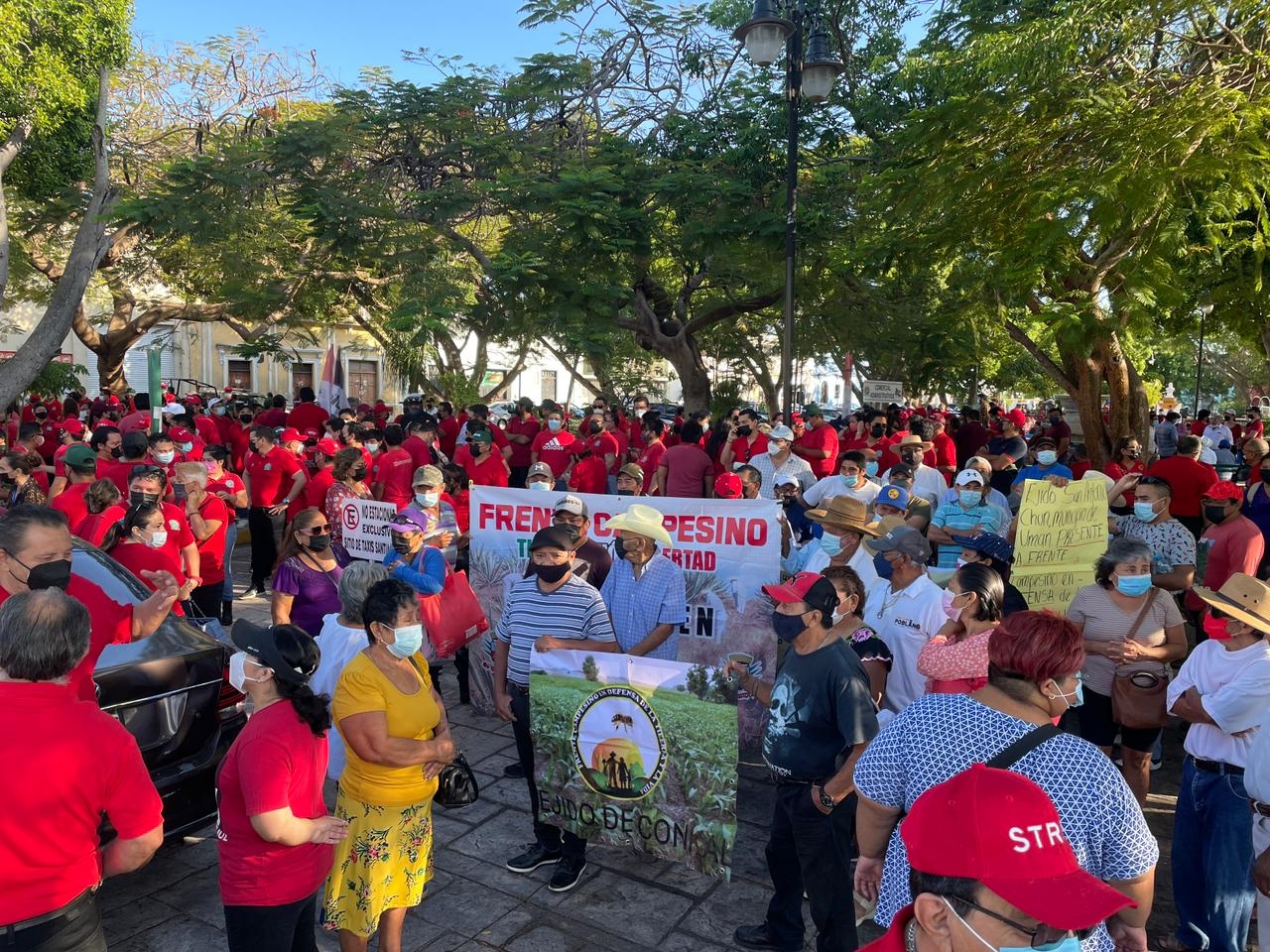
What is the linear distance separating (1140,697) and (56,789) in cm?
485

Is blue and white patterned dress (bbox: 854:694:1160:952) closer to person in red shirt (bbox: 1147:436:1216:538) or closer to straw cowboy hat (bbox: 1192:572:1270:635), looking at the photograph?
straw cowboy hat (bbox: 1192:572:1270:635)

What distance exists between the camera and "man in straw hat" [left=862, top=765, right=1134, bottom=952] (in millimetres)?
1705

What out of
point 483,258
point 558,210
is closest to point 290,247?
point 483,258

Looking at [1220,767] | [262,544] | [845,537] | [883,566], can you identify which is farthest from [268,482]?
[1220,767]

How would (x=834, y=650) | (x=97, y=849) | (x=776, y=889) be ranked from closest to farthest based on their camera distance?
1. (x=97, y=849)
2. (x=834, y=650)
3. (x=776, y=889)

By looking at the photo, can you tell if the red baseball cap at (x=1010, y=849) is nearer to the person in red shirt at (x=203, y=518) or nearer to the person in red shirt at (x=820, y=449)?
the person in red shirt at (x=203, y=518)

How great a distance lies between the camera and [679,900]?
453 cm

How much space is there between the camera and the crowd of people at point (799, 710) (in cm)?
257

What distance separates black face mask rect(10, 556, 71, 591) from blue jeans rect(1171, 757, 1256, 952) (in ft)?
15.8

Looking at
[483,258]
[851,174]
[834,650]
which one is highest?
[851,174]

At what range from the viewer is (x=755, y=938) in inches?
163

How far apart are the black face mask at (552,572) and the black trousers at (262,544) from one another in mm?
6182

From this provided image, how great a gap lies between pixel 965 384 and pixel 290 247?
31.1 metres

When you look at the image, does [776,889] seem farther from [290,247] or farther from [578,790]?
[290,247]
